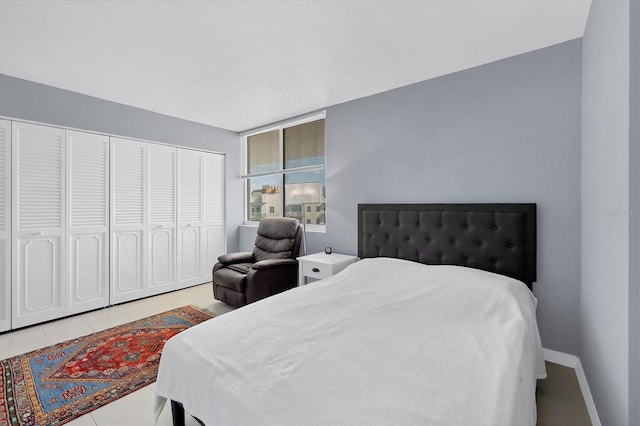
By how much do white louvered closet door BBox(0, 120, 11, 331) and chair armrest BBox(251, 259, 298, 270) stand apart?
2277mm

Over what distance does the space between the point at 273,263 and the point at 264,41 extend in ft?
7.26

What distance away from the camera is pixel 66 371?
2158 millimetres

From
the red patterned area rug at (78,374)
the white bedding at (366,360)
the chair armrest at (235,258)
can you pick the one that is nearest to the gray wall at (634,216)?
the white bedding at (366,360)

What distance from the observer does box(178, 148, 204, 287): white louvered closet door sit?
13.7ft

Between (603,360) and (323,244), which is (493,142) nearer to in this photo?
(603,360)

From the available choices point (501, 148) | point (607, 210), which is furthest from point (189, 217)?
point (607, 210)

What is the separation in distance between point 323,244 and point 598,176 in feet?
8.86

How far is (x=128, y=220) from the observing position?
3.65 m

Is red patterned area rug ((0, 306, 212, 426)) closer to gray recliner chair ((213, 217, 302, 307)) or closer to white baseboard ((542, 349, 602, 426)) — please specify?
gray recliner chair ((213, 217, 302, 307))

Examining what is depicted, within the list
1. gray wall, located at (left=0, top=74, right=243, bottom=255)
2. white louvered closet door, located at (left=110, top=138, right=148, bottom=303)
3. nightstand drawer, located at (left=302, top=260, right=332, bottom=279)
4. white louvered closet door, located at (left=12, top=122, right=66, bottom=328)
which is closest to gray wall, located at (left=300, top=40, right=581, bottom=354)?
nightstand drawer, located at (left=302, top=260, right=332, bottom=279)

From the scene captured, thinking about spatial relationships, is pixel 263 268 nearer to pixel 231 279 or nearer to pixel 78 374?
pixel 231 279

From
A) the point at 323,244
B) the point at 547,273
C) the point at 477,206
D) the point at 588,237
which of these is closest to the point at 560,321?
the point at 547,273

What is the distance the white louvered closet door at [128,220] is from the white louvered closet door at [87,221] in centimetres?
8

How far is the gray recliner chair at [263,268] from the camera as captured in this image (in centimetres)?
324
